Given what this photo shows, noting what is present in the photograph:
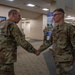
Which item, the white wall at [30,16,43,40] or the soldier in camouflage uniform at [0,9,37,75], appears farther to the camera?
the white wall at [30,16,43,40]

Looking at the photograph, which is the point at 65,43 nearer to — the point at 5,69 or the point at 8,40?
the point at 8,40

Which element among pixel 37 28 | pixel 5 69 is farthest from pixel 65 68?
pixel 37 28

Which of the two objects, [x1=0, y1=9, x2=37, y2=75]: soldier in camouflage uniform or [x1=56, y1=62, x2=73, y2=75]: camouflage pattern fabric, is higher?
[x1=0, y1=9, x2=37, y2=75]: soldier in camouflage uniform

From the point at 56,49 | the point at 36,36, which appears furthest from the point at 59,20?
the point at 36,36

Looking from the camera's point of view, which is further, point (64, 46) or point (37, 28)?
point (37, 28)

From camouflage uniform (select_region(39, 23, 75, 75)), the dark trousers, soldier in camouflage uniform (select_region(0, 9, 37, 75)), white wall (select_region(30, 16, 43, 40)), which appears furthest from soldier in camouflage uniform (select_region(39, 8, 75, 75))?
white wall (select_region(30, 16, 43, 40))

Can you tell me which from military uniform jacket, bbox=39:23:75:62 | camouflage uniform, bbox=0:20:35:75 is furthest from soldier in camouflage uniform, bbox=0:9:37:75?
military uniform jacket, bbox=39:23:75:62

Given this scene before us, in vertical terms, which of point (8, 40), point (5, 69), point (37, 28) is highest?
point (8, 40)

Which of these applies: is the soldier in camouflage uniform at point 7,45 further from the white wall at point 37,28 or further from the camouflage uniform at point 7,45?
the white wall at point 37,28

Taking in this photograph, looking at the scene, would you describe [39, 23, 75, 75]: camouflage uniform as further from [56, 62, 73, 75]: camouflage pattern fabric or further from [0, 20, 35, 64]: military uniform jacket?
[0, 20, 35, 64]: military uniform jacket

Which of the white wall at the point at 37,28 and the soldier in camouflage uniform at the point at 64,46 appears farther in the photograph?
the white wall at the point at 37,28

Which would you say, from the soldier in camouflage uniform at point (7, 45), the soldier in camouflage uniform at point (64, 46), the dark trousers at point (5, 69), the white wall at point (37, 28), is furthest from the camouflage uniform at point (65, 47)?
the white wall at point (37, 28)

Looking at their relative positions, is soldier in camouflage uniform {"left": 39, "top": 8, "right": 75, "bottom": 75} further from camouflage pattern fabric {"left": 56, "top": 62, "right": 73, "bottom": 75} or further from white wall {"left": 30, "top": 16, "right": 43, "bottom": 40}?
white wall {"left": 30, "top": 16, "right": 43, "bottom": 40}

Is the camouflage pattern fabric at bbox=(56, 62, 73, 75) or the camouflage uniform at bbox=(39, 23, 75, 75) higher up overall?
the camouflage uniform at bbox=(39, 23, 75, 75)
